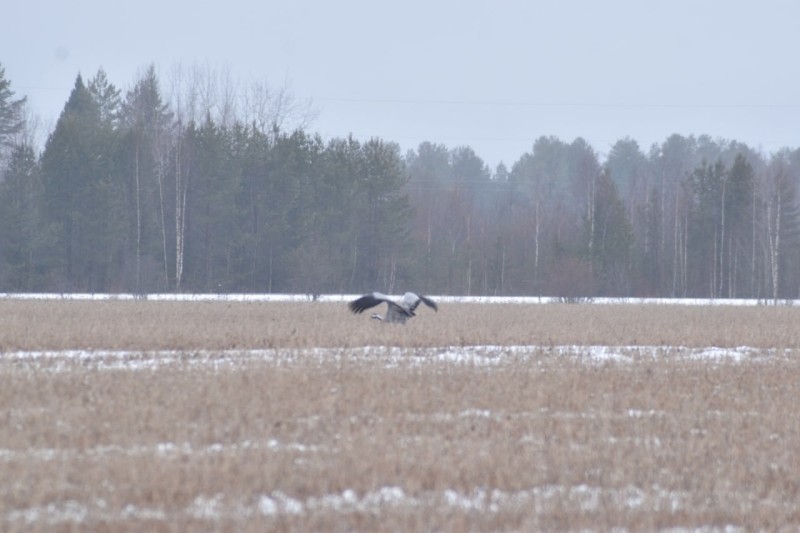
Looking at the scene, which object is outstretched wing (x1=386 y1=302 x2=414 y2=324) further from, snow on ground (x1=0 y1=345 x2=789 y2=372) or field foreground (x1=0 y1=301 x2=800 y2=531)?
snow on ground (x1=0 y1=345 x2=789 y2=372)

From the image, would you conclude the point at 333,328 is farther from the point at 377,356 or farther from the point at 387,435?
the point at 387,435

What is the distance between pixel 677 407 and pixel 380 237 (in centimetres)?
4318

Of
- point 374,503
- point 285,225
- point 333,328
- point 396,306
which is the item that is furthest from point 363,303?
point 285,225

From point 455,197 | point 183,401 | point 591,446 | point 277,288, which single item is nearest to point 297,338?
point 183,401

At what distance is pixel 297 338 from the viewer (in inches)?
706

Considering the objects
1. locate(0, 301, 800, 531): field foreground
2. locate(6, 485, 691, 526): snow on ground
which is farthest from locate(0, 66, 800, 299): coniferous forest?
locate(6, 485, 691, 526): snow on ground

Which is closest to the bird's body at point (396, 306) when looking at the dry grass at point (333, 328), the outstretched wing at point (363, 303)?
the outstretched wing at point (363, 303)

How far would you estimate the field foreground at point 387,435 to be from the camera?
735cm

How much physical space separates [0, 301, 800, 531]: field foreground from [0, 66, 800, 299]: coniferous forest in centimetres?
2931

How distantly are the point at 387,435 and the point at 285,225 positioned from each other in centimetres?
4265

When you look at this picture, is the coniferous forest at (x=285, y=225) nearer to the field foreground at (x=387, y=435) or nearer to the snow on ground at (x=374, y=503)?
the field foreground at (x=387, y=435)

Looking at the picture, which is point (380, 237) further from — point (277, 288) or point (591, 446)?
point (591, 446)

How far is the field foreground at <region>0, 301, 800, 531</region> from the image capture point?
735 cm

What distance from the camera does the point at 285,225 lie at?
51719 mm
